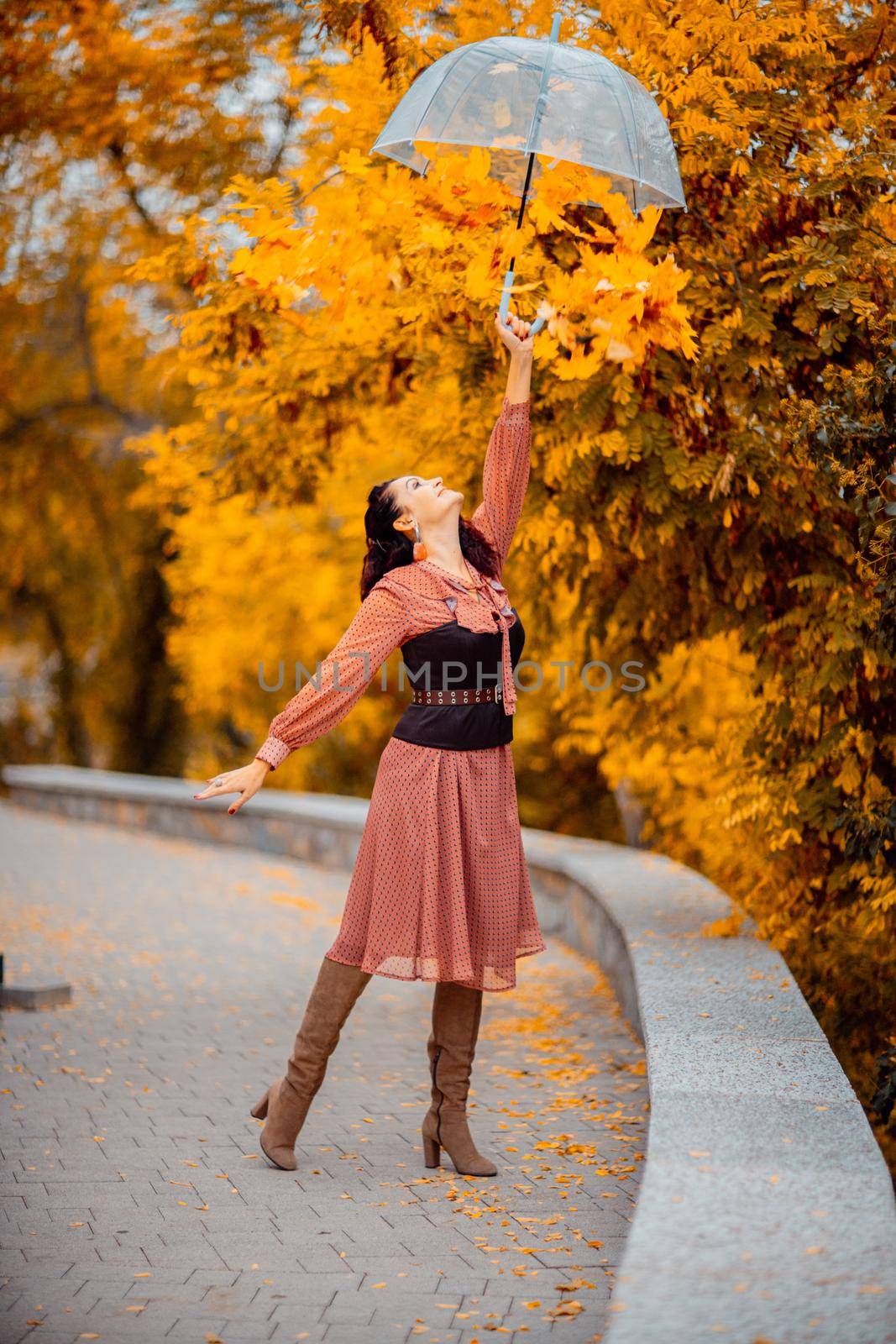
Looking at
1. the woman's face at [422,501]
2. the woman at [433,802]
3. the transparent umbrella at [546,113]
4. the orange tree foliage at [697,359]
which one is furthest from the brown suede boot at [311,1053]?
the transparent umbrella at [546,113]

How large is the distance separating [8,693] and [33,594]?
5.86 m

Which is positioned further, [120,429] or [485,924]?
[120,429]

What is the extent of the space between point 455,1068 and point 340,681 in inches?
46.1

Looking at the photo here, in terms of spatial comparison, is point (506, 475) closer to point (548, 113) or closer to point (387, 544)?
point (387, 544)

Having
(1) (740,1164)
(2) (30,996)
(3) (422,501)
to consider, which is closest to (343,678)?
(3) (422,501)

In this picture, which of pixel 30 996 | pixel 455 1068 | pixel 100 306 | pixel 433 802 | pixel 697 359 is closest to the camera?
pixel 433 802

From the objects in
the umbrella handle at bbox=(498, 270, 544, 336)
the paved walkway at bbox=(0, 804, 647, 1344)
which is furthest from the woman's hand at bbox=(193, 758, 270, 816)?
the umbrella handle at bbox=(498, 270, 544, 336)

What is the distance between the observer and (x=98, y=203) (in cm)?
1437

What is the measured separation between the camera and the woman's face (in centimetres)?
434

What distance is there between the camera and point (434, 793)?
13.8ft

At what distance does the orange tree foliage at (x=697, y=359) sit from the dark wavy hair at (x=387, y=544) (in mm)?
630

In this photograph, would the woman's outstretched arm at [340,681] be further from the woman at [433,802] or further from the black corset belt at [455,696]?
the black corset belt at [455,696]

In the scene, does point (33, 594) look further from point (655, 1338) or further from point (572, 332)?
point (655, 1338)

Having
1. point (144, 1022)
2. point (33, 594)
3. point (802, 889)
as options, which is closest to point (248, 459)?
point (144, 1022)
